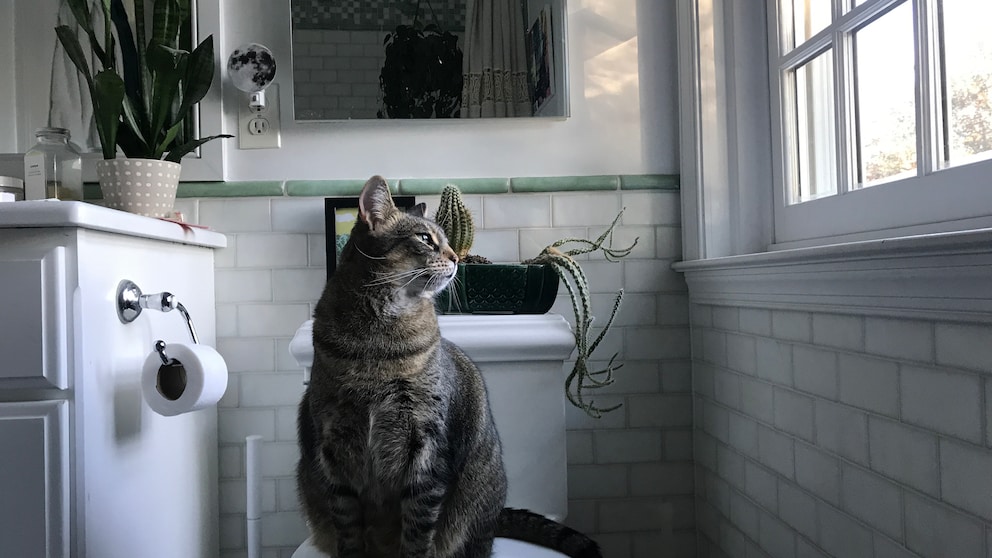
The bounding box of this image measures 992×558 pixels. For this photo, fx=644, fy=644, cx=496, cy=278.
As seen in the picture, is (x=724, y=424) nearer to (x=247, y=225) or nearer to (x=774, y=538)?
(x=774, y=538)

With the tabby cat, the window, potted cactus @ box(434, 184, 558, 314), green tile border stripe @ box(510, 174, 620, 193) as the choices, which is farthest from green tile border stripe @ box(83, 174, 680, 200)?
the tabby cat

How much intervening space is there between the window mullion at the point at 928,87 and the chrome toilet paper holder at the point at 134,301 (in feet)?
4.35

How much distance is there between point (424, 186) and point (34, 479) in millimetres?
986

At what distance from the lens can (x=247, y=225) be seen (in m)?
1.62

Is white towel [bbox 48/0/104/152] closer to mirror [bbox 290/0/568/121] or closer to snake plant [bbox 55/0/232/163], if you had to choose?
snake plant [bbox 55/0/232/163]

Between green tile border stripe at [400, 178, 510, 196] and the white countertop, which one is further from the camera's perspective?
green tile border stripe at [400, 178, 510, 196]

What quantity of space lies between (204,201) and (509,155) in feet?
2.54

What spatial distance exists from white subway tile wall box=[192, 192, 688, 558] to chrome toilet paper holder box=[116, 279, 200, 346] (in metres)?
0.41

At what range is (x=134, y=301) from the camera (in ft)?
3.84

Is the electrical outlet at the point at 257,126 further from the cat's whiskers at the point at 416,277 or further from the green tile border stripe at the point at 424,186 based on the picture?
the cat's whiskers at the point at 416,277

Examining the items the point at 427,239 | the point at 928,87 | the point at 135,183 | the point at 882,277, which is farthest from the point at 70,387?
the point at 928,87

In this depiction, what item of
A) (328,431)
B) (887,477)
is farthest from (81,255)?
(887,477)

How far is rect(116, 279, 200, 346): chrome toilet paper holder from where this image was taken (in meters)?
1.15

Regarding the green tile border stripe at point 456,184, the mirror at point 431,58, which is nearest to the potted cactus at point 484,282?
the green tile border stripe at point 456,184
